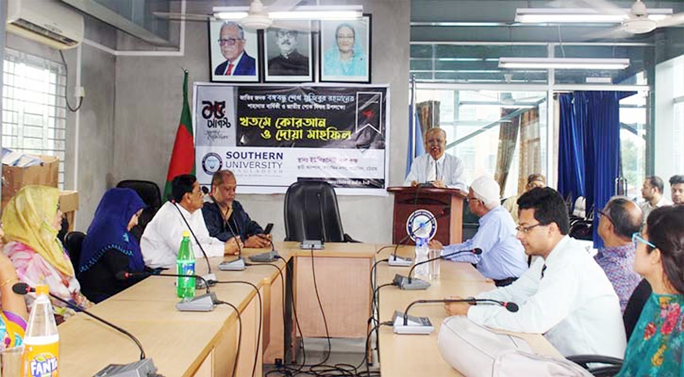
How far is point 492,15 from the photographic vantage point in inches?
329

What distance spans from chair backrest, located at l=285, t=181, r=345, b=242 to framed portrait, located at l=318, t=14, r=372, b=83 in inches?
68.7

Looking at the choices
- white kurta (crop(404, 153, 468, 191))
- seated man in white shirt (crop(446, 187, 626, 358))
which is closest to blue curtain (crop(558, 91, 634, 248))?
white kurta (crop(404, 153, 468, 191))

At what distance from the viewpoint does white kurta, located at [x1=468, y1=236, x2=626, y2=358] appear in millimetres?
2129

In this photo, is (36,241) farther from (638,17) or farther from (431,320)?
(638,17)

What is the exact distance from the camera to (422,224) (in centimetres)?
435

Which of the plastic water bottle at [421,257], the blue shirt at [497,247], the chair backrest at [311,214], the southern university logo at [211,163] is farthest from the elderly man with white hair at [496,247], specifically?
the southern university logo at [211,163]

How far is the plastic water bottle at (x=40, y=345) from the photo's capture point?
148 cm

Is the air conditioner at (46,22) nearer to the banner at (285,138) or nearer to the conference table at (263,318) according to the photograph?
the banner at (285,138)

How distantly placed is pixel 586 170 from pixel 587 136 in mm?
461

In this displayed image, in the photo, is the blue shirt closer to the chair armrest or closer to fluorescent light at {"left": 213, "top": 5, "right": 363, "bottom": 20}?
the chair armrest

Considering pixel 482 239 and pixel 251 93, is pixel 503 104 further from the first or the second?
pixel 482 239

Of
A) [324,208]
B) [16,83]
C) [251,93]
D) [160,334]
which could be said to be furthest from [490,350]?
[251,93]

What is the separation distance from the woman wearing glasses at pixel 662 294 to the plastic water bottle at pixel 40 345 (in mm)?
1543

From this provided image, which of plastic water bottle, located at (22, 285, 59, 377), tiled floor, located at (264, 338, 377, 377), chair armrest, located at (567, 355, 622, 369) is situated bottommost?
tiled floor, located at (264, 338, 377, 377)
